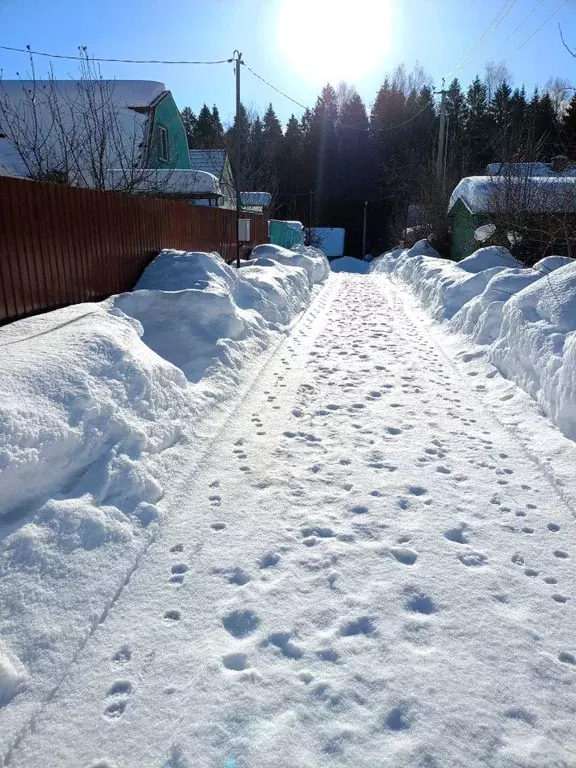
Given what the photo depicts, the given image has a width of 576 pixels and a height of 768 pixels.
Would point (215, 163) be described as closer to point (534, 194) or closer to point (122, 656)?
point (534, 194)

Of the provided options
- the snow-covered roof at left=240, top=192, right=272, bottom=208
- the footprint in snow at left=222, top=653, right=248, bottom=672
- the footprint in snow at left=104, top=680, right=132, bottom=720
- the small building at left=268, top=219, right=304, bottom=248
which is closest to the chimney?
the footprint in snow at left=222, top=653, right=248, bottom=672

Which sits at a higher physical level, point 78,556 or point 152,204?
point 152,204

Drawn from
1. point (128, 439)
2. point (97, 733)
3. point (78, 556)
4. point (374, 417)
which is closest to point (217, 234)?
point (374, 417)

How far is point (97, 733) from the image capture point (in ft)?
6.45

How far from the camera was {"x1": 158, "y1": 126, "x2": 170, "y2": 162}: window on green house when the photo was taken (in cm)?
2148

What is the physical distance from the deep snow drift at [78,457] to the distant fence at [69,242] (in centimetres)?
38

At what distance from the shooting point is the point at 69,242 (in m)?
6.41

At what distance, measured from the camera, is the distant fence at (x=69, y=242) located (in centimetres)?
533

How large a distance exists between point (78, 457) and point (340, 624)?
79.7 inches

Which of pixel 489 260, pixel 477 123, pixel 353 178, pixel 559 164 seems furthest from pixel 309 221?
pixel 489 260

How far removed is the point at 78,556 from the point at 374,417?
3.17 meters

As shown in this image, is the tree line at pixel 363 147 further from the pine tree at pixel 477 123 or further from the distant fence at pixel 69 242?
the distant fence at pixel 69 242

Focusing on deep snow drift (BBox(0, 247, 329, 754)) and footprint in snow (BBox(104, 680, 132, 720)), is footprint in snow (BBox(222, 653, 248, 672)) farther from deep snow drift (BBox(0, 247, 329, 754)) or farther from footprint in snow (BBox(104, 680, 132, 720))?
deep snow drift (BBox(0, 247, 329, 754))

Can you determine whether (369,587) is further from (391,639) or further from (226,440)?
(226,440)
